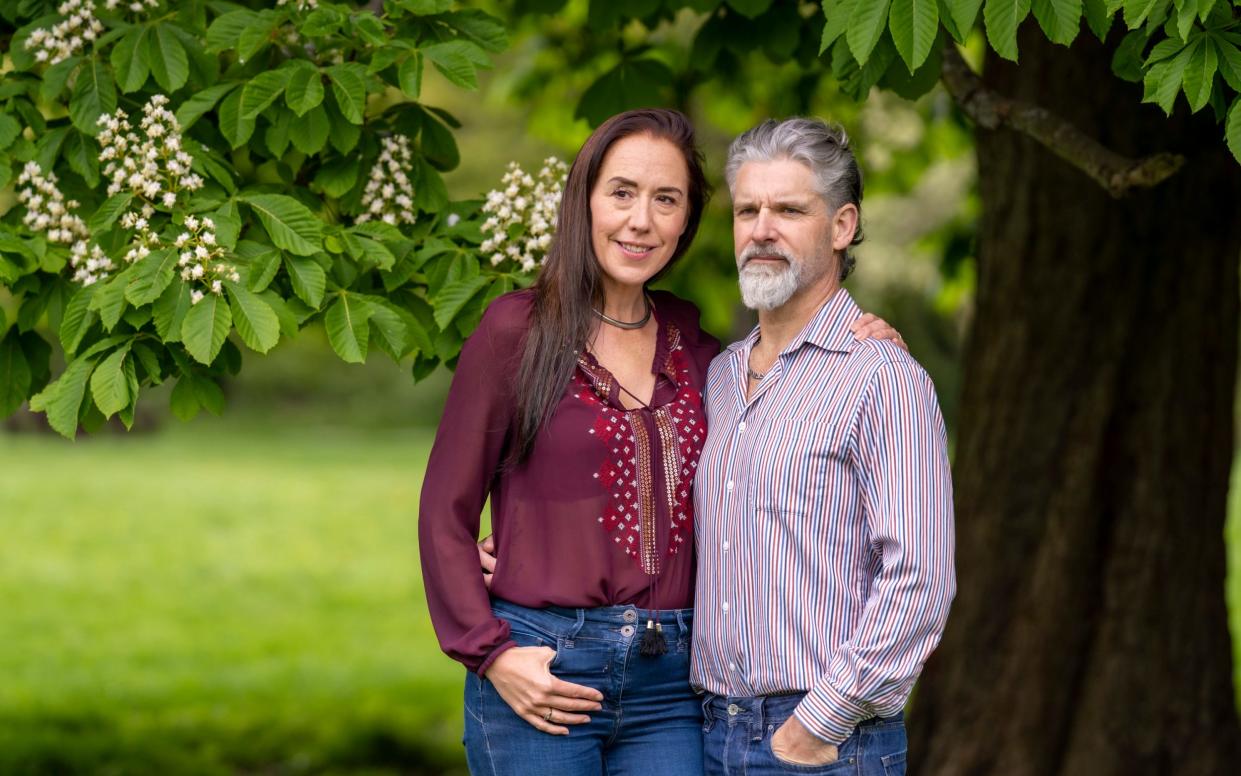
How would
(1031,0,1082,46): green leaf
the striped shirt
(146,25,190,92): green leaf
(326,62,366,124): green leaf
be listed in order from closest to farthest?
the striped shirt, (1031,0,1082,46): green leaf, (326,62,366,124): green leaf, (146,25,190,92): green leaf

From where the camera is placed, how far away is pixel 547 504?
9.46ft

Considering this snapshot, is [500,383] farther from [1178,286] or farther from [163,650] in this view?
[163,650]

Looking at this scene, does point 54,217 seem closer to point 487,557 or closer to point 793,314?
point 487,557

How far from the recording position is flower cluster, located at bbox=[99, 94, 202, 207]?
323 cm

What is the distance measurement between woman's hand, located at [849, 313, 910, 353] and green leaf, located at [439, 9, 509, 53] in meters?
1.30

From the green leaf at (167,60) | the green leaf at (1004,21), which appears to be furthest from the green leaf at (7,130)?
the green leaf at (1004,21)

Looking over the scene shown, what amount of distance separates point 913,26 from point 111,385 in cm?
181

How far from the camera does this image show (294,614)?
39.1ft

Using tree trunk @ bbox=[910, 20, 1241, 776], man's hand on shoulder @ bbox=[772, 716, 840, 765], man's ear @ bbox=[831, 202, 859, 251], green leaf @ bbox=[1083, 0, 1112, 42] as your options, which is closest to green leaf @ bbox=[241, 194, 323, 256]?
man's ear @ bbox=[831, 202, 859, 251]

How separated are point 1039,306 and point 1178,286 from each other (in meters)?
0.47

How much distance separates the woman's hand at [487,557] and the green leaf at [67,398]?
0.89 metres

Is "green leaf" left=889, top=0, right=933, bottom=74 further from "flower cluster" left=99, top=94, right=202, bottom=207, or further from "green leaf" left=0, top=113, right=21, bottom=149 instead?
"green leaf" left=0, top=113, right=21, bottom=149

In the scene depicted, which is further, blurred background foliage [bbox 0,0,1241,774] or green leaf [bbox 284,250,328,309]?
blurred background foliage [bbox 0,0,1241,774]

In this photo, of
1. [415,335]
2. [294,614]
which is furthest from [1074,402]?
[294,614]
